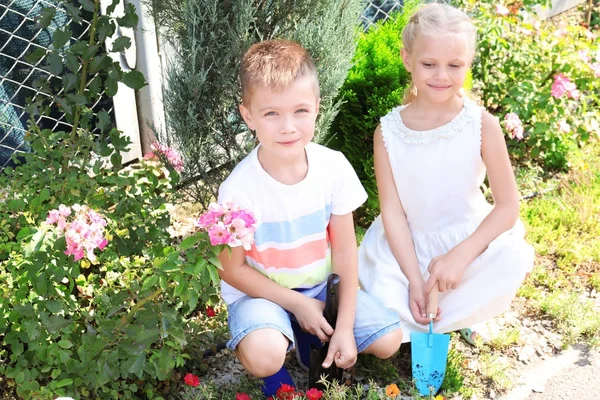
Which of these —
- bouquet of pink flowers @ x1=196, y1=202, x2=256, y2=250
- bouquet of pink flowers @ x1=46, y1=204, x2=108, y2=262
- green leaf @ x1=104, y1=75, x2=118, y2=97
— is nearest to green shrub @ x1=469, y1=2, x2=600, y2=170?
green leaf @ x1=104, y1=75, x2=118, y2=97

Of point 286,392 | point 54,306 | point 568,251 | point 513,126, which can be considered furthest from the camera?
point 513,126

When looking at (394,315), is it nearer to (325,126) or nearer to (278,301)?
(278,301)

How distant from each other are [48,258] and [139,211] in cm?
50

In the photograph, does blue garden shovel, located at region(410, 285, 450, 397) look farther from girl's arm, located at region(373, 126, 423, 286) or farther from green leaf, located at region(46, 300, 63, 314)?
green leaf, located at region(46, 300, 63, 314)

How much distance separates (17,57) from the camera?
142 inches

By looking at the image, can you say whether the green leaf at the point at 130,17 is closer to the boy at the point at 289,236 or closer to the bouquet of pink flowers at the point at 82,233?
the boy at the point at 289,236

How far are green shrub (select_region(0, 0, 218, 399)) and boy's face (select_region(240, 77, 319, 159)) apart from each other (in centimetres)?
41

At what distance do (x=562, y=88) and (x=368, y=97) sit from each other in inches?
52.7

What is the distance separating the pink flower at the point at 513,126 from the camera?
390 centimetres

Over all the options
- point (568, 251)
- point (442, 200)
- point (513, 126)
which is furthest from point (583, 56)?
point (442, 200)

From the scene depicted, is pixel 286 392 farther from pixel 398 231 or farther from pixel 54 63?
pixel 54 63

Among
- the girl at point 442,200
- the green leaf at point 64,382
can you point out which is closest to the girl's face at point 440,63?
the girl at point 442,200

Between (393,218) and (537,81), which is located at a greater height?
(393,218)

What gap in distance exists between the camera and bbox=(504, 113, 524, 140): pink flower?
3904mm
